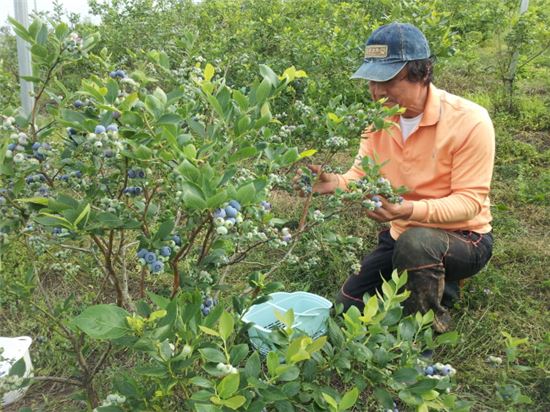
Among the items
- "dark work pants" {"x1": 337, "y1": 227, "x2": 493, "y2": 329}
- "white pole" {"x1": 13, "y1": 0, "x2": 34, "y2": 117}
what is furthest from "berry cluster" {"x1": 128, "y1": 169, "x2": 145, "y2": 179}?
"white pole" {"x1": 13, "y1": 0, "x2": 34, "y2": 117}

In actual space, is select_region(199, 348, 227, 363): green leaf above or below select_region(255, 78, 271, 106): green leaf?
below

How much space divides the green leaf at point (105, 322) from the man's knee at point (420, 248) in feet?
4.31

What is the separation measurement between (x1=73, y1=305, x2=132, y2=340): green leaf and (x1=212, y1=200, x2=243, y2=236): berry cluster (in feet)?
0.87

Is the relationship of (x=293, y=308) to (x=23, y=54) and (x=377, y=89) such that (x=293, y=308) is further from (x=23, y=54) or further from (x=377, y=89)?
(x=23, y=54)

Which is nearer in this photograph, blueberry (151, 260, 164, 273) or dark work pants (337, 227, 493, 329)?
blueberry (151, 260, 164, 273)

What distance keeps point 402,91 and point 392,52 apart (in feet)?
0.50

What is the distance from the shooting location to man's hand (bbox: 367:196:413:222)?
188 cm

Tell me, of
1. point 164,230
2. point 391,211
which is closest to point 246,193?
point 164,230

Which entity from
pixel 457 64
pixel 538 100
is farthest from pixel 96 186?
pixel 457 64

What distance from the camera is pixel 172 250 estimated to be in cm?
120

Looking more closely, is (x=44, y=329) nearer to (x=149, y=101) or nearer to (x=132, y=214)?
(x=132, y=214)

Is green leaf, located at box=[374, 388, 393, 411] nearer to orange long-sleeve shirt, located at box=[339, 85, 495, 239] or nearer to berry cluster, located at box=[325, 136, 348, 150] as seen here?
berry cluster, located at box=[325, 136, 348, 150]

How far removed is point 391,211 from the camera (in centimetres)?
191

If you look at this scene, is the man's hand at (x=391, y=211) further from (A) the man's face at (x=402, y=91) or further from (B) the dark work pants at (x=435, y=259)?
(A) the man's face at (x=402, y=91)
